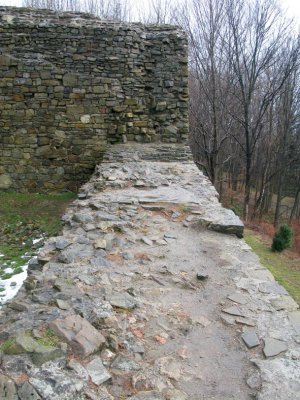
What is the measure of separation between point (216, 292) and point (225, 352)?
80 cm

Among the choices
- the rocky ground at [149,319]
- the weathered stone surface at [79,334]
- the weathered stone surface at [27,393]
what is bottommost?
the rocky ground at [149,319]

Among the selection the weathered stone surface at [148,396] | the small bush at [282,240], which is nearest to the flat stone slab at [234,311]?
the weathered stone surface at [148,396]

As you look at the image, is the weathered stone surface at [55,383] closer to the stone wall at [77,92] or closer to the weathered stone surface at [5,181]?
the stone wall at [77,92]

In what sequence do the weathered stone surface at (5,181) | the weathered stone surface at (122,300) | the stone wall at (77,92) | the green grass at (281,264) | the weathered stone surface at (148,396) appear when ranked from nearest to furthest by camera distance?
the weathered stone surface at (148,396) → the weathered stone surface at (122,300) → the green grass at (281,264) → the stone wall at (77,92) → the weathered stone surface at (5,181)

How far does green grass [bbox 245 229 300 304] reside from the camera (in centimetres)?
757

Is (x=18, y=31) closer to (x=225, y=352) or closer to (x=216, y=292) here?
(x=216, y=292)

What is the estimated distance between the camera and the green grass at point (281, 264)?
7.57 metres

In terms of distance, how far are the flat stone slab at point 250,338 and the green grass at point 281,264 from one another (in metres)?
4.54

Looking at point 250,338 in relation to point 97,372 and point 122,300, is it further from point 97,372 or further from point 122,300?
point 97,372

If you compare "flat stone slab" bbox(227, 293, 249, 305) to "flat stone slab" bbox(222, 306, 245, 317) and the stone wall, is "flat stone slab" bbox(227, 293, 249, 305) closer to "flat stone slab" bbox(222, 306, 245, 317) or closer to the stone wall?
"flat stone slab" bbox(222, 306, 245, 317)

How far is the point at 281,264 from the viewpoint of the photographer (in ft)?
31.3

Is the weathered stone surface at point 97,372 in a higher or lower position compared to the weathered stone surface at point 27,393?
lower

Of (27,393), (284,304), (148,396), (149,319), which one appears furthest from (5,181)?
(148,396)

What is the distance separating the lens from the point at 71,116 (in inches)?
344
